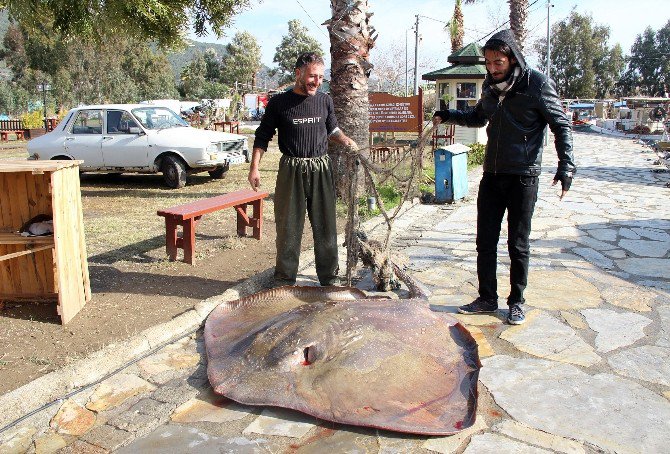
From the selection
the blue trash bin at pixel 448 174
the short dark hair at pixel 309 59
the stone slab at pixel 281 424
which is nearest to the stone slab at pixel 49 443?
the stone slab at pixel 281 424

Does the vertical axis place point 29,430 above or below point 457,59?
below

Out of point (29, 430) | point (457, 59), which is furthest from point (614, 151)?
point (29, 430)

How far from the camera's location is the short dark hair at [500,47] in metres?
3.80

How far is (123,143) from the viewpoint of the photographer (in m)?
11.8

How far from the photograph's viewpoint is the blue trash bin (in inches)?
369

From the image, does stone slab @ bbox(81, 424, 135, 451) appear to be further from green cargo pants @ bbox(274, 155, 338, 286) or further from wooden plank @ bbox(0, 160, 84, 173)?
green cargo pants @ bbox(274, 155, 338, 286)

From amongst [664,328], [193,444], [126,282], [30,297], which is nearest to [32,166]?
[30,297]

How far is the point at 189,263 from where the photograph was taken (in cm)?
585

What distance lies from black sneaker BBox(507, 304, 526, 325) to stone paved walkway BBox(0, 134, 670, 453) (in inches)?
2.1

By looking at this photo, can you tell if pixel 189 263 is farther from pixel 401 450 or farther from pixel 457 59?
pixel 457 59

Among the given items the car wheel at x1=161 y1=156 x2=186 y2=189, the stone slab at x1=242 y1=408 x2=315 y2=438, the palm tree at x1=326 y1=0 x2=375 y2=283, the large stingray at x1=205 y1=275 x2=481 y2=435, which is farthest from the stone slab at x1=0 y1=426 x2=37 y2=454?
the car wheel at x1=161 y1=156 x2=186 y2=189

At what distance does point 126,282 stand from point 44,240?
1061 mm

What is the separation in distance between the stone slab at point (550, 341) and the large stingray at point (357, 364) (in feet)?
1.73

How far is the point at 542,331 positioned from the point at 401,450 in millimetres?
1965
